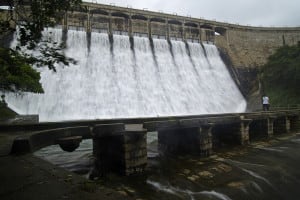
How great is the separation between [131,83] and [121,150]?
19.3 meters

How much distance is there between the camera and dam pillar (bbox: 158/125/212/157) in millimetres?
12469

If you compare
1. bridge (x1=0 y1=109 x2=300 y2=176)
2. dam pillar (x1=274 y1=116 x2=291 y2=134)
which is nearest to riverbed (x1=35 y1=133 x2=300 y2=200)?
bridge (x1=0 y1=109 x2=300 y2=176)

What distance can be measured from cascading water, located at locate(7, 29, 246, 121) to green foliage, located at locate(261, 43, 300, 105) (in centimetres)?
477

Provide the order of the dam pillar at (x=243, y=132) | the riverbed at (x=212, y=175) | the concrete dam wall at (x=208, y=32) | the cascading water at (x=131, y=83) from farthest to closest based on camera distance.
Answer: the concrete dam wall at (x=208, y=32), the cascading water at (x=131, y=83), the dam pillar at (x=243, y=132), the riverbed at (x=212, y=175)

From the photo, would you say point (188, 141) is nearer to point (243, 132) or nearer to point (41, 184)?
point (243, 132)

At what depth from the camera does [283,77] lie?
35.2 metres

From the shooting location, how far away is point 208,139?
12.7 m

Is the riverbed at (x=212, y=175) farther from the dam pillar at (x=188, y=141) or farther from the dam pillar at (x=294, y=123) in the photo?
the dam pillar at (x=294, y=123)

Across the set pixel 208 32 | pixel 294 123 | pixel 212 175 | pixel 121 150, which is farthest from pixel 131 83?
pixel 212 175

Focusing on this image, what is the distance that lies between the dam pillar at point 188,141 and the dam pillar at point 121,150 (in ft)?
11.3

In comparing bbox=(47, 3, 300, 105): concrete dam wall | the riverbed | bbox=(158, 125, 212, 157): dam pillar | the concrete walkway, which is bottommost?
the riverbed

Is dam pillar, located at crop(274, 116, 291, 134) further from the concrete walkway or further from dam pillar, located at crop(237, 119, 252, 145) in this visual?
the concrete walkway

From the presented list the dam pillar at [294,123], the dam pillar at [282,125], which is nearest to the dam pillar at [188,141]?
the dam pillar at [282,125]

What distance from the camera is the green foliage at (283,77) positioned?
33.7 m
